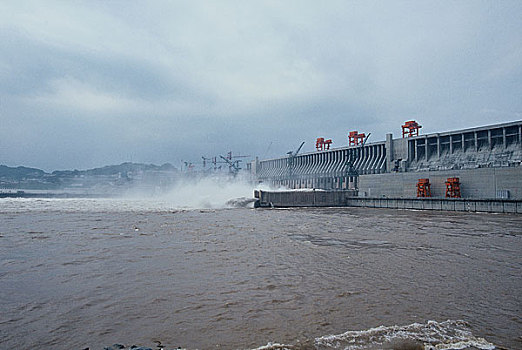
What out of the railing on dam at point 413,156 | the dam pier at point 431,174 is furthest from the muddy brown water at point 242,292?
the railing on dam at point 413,156

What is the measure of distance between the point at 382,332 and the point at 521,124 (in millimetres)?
41783

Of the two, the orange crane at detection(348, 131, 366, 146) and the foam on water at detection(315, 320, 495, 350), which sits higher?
the orange crane at detection(348, 131, 366, 146)

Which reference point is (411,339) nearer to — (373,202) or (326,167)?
(373,202)

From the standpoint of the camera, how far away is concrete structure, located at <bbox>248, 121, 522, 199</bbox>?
31812 millimetres

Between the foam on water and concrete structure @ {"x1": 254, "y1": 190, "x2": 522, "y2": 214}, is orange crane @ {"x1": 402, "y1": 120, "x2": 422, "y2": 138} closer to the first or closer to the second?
concrete structure @ {"x1": 254, "y1": 190, "x2": 522, "y2": 214}

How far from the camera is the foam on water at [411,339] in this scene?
4109 mm

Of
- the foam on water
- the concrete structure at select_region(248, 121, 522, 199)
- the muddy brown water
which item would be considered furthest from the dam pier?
the foam on water

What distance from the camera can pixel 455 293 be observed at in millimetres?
6293

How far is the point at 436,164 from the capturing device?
144 feet

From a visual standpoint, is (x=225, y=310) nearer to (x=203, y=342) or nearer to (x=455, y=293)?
(x=203, y=342)

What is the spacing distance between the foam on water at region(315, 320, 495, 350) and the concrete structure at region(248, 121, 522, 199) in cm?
3142

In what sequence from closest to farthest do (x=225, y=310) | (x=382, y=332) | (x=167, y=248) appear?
(x=382, y=332), (x=225, y=310), (x=167, y=248)

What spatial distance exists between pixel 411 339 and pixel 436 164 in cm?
4465

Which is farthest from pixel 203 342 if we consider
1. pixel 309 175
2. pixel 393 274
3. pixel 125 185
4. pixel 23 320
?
pixel 125 185
